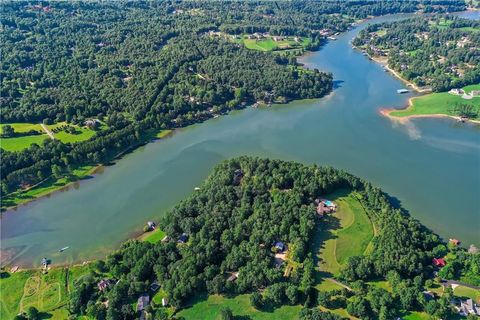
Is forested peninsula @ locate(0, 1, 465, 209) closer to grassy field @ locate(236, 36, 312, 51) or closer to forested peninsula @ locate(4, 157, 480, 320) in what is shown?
grassy field @ locate(236, 36, 312, 51)

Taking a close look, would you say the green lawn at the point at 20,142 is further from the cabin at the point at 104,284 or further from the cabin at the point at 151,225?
the cabin at the point at 104,284

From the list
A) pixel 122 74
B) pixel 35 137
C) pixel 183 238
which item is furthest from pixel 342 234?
pixel 122 74

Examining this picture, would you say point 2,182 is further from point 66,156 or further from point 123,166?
point 123,166

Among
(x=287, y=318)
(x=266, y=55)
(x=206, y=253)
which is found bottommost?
(x=287, y=318)

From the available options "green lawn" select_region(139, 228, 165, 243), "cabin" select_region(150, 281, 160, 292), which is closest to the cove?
"green lawn" select_region(139, 228, 165, 243)

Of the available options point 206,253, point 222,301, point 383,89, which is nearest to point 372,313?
point 222,301

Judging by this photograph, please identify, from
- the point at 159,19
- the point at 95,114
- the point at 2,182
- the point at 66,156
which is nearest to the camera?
the point at 2,182

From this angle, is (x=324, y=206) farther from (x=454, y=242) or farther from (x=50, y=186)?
(x=50, y=186)

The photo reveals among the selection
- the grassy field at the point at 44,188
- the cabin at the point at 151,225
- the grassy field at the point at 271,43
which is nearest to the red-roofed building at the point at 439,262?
the cabin at the point at 151,225
